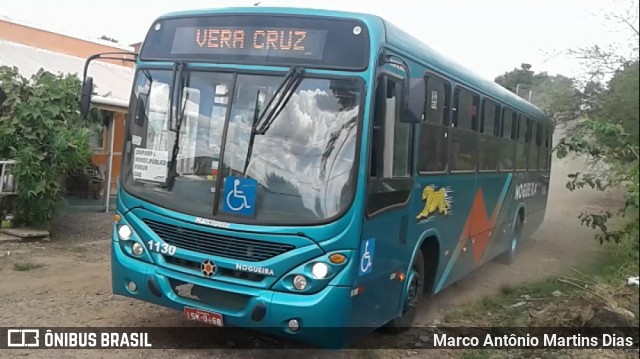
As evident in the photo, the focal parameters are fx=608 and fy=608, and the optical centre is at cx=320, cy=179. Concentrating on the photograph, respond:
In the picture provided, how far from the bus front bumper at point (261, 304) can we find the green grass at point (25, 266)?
3.73 meters

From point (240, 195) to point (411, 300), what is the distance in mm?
2451

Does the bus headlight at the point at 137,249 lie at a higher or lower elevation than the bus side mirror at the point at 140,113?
lower

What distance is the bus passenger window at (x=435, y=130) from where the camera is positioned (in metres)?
6.07

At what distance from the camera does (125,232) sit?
527cm

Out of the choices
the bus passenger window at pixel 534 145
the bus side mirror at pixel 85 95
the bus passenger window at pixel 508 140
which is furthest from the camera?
the bus passenger window at pixel 534 145

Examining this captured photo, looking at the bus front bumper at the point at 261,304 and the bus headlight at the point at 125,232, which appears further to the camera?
the bus headlight at the point at 125,232

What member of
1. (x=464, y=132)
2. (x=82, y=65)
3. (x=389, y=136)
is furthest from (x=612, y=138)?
(x=82, y=65)

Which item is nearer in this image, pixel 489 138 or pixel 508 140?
pixel 489 138

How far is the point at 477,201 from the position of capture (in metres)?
8.20

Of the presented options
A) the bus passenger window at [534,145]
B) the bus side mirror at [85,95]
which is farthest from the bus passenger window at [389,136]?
the bus passenger window at [534,145]

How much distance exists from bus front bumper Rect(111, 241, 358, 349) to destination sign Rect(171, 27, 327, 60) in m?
1.86

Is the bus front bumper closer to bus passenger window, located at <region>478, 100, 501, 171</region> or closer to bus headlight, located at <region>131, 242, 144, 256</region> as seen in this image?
bus headlight, located at <region>131, 242, 144, 256</region>

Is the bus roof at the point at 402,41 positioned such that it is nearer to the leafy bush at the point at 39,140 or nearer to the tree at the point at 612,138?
the tree at the point at 612,138

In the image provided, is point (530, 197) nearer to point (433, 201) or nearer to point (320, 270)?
point (433, 201)
